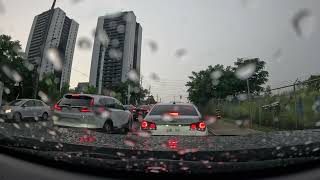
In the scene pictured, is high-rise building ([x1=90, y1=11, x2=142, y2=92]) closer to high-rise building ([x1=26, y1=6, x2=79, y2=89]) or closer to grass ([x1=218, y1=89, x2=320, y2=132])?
high-rise building ([x1=26, y1=6, x2=79, y2=89])

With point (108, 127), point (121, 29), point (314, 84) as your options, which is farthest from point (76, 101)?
point (314, 84)

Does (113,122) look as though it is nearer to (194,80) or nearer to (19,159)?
(19,159)

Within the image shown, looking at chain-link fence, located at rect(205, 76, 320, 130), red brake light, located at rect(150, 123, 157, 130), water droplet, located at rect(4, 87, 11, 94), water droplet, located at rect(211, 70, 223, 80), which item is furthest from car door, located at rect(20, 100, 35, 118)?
water droplet, located at rect(211, 70, 223, 80)

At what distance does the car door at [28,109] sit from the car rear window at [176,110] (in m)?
13.5

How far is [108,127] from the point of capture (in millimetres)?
11828

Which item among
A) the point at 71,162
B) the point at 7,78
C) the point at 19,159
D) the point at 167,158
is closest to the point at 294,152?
the point at 167,158

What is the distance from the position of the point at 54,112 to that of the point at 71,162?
32.5 feet

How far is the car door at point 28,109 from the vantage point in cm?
1957

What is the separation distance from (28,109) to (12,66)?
72.8 feet

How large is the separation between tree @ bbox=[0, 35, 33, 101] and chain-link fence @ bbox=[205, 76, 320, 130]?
27520 millimetres

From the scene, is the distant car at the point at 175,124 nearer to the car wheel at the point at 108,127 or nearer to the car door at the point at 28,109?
the car wheel at the point at 108,127

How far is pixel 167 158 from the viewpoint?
1.63 metres

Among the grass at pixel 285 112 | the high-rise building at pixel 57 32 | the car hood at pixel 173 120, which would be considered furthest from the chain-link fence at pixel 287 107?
the high-rise building at pixel 57 32

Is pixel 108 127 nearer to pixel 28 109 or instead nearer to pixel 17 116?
pixel 17 116
